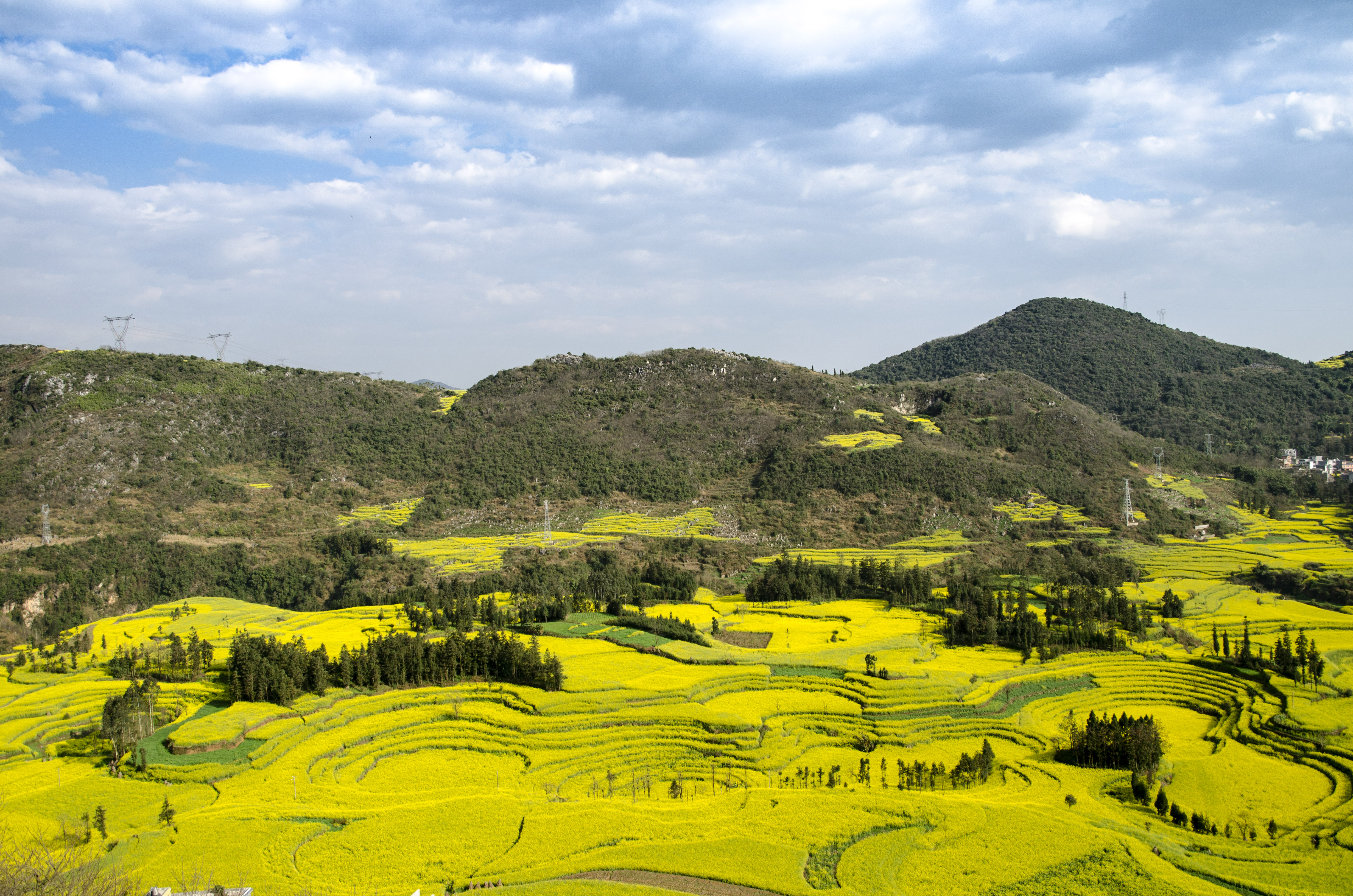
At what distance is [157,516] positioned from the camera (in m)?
99.6

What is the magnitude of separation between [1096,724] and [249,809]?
139 ft

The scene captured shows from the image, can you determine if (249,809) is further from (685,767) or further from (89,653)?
(89,653)

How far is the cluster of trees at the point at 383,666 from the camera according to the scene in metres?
53.0

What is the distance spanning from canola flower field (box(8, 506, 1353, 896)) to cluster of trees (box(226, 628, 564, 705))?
143cm

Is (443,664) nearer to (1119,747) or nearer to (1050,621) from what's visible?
(1119,747)

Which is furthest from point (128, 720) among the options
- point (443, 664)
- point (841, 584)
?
point (841, 584)

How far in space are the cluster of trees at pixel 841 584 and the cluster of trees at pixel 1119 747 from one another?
120 feet

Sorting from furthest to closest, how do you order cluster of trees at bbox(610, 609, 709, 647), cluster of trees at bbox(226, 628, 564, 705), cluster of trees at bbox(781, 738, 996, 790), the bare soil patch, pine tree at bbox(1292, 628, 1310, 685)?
cluster of trees at bbox(610, 609, 709, 647), the bare soil patch, pine tree at bbox(1292, 628, 1310, 685), cluster of trees at bbox(226, 628, 564, 705), cluster of trees at bbox(781, 738, 996, 790)

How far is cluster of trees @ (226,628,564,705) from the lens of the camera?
53.0 meters

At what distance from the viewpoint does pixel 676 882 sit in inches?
1291

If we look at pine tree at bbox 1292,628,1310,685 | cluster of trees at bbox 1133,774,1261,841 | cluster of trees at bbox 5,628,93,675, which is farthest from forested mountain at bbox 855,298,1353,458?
cluster of trees at bbox 5,628,93,675

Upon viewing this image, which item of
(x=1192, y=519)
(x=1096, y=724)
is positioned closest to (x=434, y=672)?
(x=1096, y=724)

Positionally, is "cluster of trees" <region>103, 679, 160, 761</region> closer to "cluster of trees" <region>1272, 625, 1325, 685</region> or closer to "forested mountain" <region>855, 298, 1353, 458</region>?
"cluster of trees" <region>1272, 625, 1325, 685</region>

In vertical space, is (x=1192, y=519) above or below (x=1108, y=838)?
above
